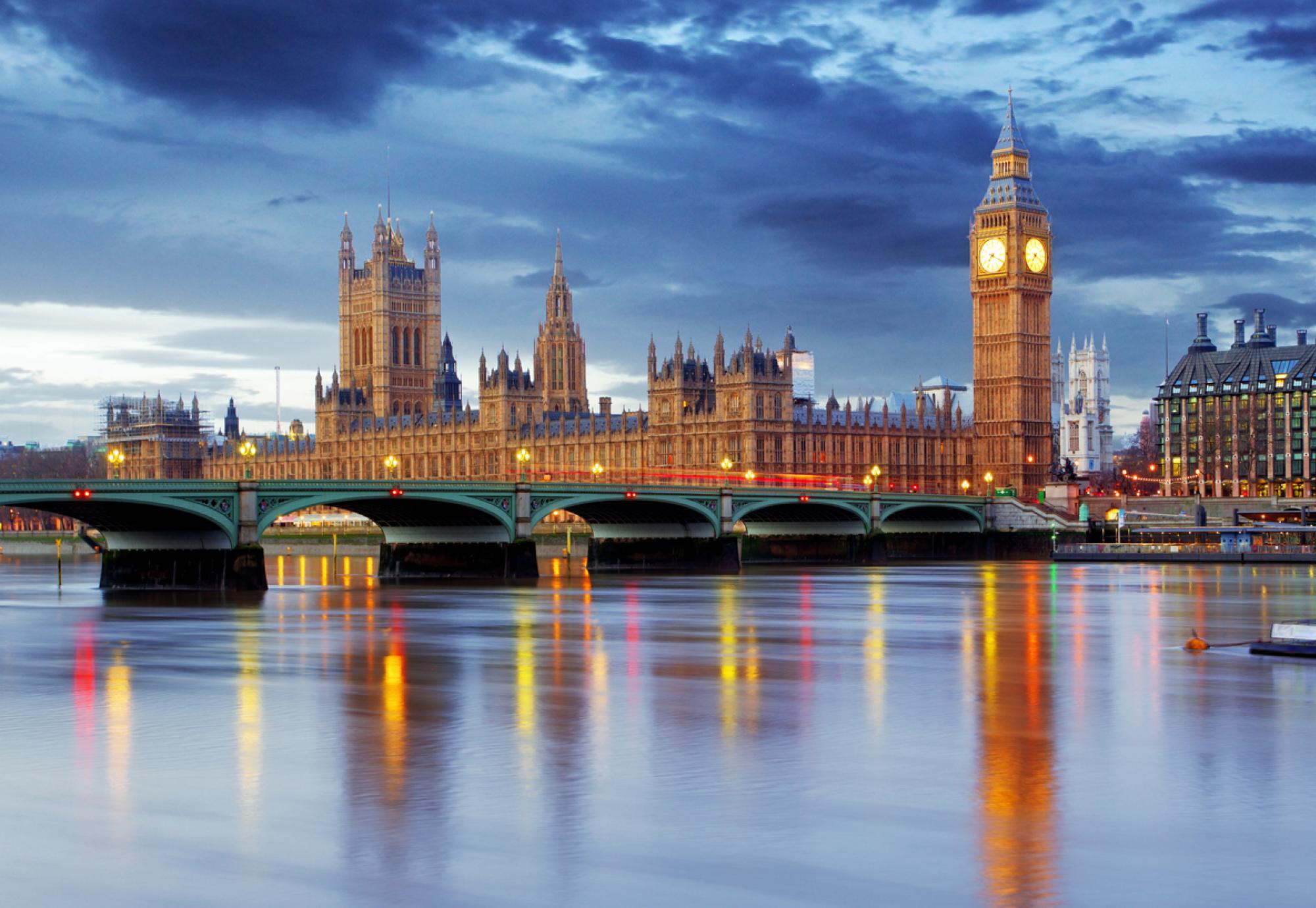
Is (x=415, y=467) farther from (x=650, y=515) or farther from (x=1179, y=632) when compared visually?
(x=1179, y=632)

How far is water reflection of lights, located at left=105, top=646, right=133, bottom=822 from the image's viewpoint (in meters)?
19.8

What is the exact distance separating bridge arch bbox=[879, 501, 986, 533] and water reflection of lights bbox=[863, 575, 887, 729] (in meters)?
48.8

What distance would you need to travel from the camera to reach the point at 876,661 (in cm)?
3544

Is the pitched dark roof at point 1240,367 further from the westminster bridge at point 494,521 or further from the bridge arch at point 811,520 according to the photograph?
the bridge arch at point 811,520

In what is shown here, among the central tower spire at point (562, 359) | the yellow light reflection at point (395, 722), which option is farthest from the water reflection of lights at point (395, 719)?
the central tower spire at point (562, 359)

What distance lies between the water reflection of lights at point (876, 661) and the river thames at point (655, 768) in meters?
0.16

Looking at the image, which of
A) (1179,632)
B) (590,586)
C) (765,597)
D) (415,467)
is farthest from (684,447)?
(1179,632)

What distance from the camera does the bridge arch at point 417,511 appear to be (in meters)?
65.9

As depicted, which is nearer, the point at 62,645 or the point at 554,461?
the point at 62,645

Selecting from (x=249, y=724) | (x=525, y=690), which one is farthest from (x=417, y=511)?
(x=249, y=724)

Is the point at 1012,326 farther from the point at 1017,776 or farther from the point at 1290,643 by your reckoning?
the point at 1017,776

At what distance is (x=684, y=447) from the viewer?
128 meters

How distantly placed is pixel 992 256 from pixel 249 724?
114 metres

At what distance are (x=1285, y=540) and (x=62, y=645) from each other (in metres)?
85.8
